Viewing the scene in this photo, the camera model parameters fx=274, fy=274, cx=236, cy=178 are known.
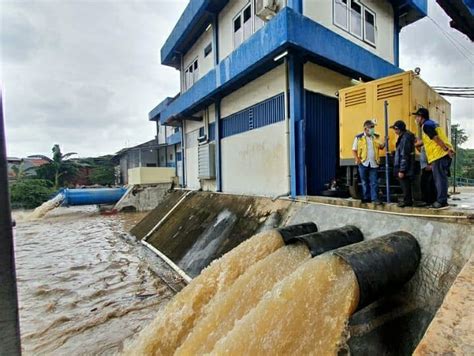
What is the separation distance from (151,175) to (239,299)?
15.6 metres

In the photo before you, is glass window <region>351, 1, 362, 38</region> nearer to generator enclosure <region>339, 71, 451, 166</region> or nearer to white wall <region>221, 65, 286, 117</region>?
white wall <region>221, 65, 286, 117</region>

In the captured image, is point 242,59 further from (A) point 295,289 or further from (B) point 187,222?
(A) point 295,289

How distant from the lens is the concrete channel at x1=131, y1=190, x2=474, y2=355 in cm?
272

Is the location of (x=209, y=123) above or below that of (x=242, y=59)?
below

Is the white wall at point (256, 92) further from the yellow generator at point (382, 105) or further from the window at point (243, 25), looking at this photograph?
the yellow generator at point (382, 105)

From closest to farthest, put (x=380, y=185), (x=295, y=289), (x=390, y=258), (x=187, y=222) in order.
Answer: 1. (x=295, y=289)
2. (x=390, y=258)
3. (x=380, y=185)
4. (x=187, y=222)

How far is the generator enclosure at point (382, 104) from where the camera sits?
201 inches

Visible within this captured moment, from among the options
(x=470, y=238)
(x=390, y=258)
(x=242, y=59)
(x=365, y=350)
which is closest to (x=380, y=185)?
(x=470, y=238)

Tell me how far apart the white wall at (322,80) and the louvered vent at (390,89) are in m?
1.90

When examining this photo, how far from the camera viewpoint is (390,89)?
529 centimetres

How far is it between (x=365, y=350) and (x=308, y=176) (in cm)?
457

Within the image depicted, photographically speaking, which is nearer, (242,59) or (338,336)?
(338,336)

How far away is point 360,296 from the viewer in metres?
2.39

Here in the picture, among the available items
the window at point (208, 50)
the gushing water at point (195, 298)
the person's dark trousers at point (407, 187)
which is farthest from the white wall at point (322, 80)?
the window at point (208, 50)
